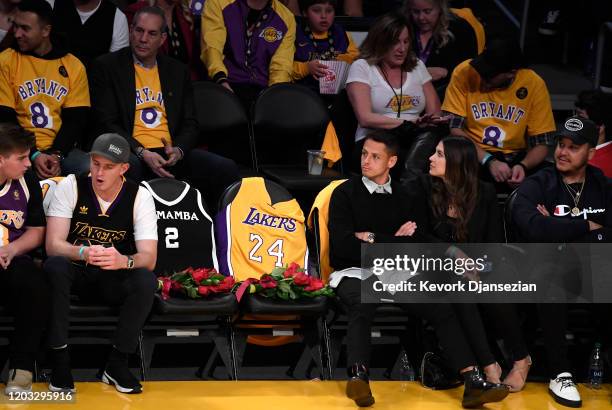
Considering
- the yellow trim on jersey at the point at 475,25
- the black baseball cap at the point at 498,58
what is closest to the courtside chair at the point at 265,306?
the black baseball cap at the point at 498,58

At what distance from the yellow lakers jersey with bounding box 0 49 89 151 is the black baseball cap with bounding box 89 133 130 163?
1201 millimetres

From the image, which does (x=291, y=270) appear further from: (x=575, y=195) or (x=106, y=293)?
(x=575, y=195)

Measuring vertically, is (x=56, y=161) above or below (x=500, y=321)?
above

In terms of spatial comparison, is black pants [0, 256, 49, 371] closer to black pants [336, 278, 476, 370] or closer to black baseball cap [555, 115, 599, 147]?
black pants [336, 278, 476, 370]

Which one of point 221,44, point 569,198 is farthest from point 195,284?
point 221,44

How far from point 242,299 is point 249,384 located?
0.44 meters

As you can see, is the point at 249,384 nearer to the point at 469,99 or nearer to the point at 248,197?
the point at 248,197

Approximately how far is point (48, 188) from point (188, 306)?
104 centimetres

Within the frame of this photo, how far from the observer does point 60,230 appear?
20.6 feet

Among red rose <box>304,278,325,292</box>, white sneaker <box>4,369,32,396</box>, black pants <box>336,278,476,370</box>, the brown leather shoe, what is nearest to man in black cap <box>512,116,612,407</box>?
the brown leather shoe

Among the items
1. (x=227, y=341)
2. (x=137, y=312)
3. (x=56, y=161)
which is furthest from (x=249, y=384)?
(x=56, y=161)

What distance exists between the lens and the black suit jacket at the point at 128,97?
7562 millimetres

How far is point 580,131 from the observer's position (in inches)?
276

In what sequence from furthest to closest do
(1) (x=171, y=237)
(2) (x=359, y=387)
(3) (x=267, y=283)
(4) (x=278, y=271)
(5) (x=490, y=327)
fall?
(1) (x=171, y=237)
(5) (x=490, y=327)
(4) (x=278, y=271)
(3) (x=267, y=283)
(2) (x=359, y=387)
